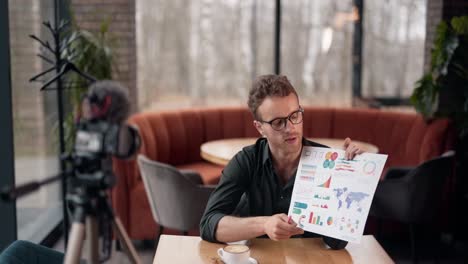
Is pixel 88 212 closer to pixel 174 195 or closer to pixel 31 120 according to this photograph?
pixel 174 195

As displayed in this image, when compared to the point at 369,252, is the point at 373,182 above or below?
above

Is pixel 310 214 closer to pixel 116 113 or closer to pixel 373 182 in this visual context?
pixel 373 182

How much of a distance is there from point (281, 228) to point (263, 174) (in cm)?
43

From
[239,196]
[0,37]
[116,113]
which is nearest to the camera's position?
[116,113]

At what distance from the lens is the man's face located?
2.07 m

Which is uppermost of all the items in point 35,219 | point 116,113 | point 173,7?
point 173,7

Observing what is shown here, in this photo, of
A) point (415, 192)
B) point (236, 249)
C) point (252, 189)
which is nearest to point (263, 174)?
point (252, 189)

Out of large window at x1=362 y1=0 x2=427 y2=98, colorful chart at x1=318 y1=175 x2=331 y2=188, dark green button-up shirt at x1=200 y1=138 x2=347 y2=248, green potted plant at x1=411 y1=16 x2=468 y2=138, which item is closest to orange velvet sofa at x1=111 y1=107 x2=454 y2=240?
green potted plant at x1=411 y1=16 x2=468 y2=138

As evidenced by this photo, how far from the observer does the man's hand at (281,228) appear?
183cm

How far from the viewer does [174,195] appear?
11.5 feet

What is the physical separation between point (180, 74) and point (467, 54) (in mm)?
2927

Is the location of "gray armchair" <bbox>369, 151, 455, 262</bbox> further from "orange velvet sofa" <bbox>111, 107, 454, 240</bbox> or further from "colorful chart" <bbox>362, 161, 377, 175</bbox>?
"colorful chart" <bbox>362, 161, 377, 175</bbox>

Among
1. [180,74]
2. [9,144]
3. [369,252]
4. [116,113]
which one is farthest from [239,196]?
[180,74]

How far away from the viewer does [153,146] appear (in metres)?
4.91
